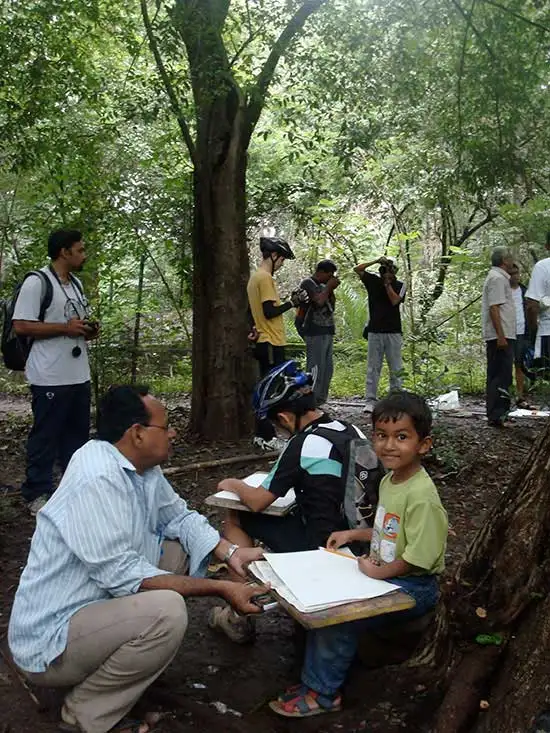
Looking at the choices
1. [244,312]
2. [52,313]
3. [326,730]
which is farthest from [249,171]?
[326,730]

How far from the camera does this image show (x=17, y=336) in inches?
203

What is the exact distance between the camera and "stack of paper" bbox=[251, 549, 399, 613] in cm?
257

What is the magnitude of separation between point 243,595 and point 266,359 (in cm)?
461

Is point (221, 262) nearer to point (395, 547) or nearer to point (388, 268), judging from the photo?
point (388, 268)

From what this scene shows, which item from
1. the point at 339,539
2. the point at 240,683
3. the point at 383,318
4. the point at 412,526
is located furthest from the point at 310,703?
the point at 383,318

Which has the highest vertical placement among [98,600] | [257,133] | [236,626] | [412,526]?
[257,133]

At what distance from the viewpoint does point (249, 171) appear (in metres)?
14.3

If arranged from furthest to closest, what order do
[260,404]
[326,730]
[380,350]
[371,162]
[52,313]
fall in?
[371,162]
[380,350]
[52,313]
[260,404]
[326,730]

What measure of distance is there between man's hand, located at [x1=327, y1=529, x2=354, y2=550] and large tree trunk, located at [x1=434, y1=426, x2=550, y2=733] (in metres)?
0.50

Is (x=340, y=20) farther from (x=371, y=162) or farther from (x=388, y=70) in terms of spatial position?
(x=371, y=162)

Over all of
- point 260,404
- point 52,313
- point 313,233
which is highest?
point 313,233

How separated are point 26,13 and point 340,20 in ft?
10.3

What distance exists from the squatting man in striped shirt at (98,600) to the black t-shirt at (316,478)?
63 cm

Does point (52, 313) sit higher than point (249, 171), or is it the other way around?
point (249, 171)
